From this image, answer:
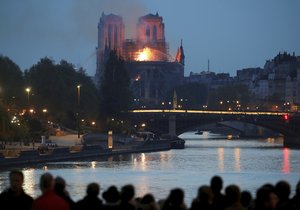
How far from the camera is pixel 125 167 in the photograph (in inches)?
2490

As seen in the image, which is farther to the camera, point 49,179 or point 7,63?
point 7,63

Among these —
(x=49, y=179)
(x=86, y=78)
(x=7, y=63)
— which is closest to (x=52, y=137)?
(x=7, y=63)

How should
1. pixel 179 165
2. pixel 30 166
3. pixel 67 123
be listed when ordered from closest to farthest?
pixel 30 166 → pixel 179 165 → pixel 67 123

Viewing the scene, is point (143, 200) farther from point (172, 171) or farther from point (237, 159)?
point (237, 159)

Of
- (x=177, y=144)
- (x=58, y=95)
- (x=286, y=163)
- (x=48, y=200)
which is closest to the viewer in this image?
(x=48, y=200)

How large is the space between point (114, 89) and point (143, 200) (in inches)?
3684

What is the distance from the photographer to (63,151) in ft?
231

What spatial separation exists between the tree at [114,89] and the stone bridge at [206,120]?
2190 millimetres

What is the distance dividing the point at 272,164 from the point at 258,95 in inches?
5123

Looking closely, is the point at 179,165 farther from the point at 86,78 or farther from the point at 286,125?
the point at 86,78

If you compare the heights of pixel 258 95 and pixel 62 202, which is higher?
pixel 258 95

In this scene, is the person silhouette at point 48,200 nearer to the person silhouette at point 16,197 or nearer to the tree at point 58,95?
the person silhouette at point 16,197

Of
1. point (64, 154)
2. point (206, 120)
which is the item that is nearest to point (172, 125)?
point (206, 120)

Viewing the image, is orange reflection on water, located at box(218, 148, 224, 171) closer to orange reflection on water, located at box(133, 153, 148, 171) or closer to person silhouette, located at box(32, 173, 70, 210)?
orange reflection on water, located at box(133, 153, 148, 171)
